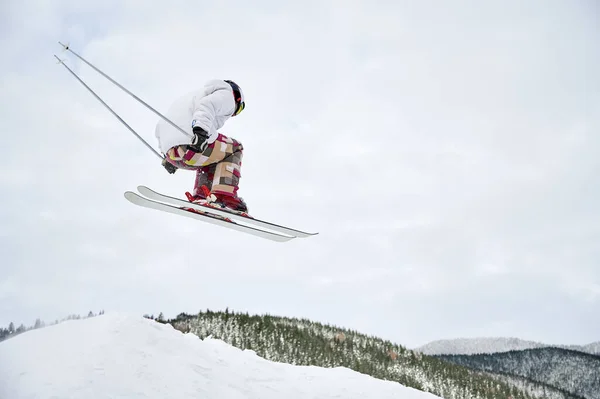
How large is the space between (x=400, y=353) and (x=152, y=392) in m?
9.42

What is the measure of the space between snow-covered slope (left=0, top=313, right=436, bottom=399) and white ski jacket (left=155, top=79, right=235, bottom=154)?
8.54 feet

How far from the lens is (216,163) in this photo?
6504 millimetres

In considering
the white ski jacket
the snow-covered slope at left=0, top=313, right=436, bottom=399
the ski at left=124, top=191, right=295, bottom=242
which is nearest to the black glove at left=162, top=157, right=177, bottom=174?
the white ski jacket

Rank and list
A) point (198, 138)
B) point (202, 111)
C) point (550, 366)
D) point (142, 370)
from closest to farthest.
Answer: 1. point (142, 370)
2. point (198, 138)
3. point (202, 111)
4. point (550, 366)

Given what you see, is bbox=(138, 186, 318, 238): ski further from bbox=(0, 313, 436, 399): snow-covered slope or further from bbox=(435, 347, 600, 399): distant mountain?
bbox=(435, 347, 600, 399): distant mountain

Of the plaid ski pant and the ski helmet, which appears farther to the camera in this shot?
the plaid ski pant

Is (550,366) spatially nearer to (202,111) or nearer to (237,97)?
(237,97)

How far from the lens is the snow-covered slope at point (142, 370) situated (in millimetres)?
4625

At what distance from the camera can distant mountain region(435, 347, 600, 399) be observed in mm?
19641

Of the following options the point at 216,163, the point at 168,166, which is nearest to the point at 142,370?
the point at 168,166

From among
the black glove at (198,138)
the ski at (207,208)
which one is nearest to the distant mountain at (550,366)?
the ski at (207,208)

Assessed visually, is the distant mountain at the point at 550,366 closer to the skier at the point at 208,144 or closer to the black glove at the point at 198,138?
the skier at the point at 208,144

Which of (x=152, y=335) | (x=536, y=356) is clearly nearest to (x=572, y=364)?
(x=536, y=356)

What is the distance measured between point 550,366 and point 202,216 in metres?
23.2
